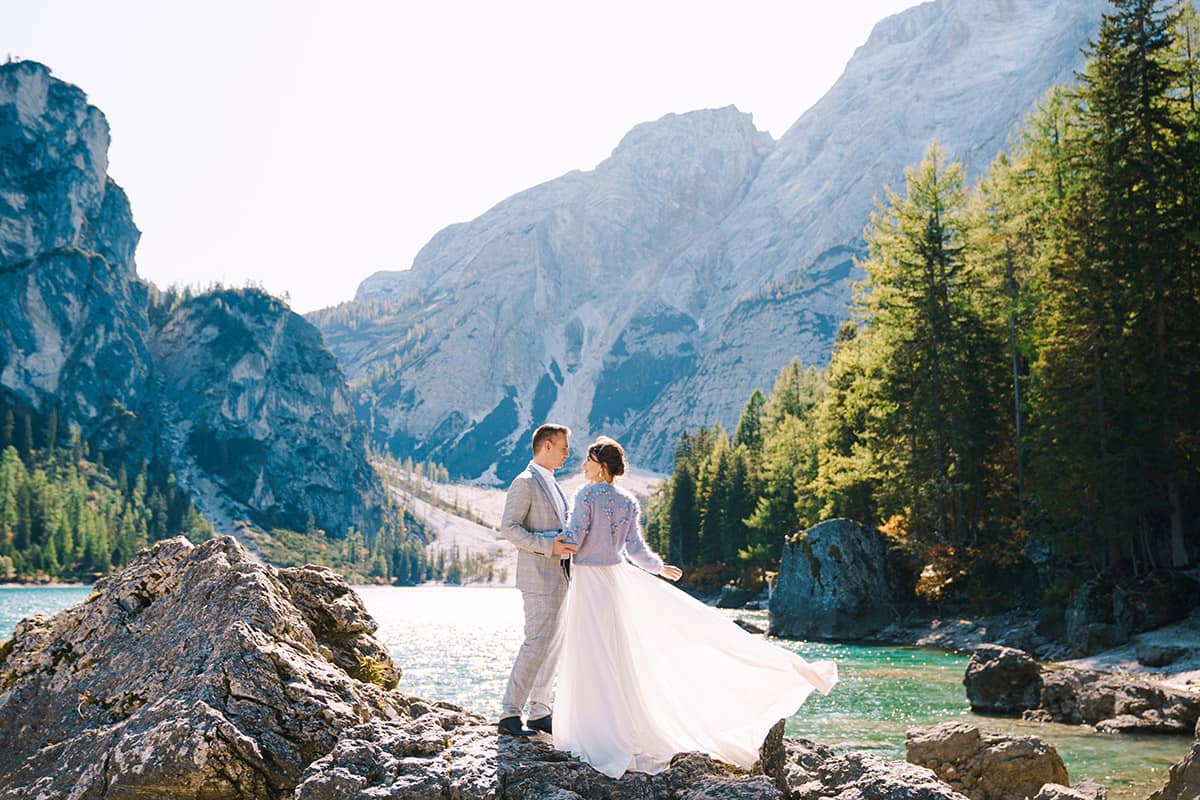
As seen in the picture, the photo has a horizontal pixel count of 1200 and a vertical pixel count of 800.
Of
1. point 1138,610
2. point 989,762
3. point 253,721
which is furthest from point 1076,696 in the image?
point 253,721

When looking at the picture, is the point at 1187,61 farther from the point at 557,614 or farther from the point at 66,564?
the point at 66,564

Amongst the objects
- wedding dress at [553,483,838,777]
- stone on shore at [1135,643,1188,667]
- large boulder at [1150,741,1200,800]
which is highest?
wedding dress at [553,483,838,777]

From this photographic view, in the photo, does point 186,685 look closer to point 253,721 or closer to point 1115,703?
point 253,721

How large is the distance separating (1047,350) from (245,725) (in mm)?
32217

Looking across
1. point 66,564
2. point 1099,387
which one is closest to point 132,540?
point 66,564

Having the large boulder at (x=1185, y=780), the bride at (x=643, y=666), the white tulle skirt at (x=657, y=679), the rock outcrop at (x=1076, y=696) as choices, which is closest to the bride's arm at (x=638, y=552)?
the bride at (x=643, y=666)

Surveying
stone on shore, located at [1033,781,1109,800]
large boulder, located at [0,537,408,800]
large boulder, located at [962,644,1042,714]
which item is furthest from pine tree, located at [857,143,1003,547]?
large boulder, located at [0,537,408,800]

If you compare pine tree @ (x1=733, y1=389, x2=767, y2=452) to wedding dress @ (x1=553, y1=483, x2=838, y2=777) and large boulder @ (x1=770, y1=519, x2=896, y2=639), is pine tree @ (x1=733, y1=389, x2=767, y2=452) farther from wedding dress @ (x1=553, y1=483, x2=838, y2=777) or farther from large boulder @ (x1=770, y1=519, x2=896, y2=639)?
wedding dress @ (x1=553, y1=483, x2=838, y2=777)

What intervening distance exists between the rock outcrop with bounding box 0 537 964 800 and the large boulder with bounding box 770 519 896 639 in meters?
36.1

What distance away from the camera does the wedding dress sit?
A: 7.49 metres

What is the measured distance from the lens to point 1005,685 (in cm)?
2158

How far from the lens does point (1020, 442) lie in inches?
1487

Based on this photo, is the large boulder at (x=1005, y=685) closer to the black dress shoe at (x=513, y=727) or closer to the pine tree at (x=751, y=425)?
the black dress shoe at (x=513, y=727)

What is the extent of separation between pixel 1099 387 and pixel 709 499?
5707 centimetres
